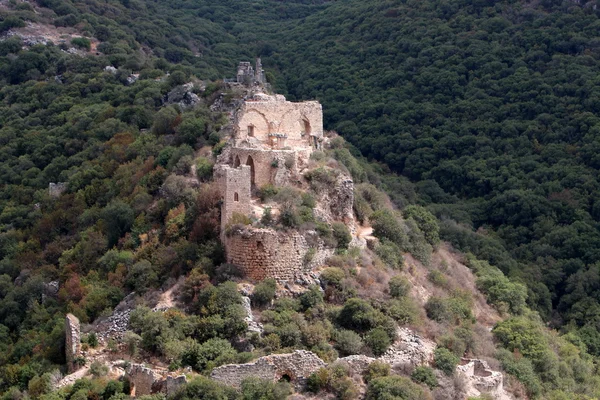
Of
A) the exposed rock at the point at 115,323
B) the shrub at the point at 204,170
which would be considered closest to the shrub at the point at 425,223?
the shrub at the point at 204,170

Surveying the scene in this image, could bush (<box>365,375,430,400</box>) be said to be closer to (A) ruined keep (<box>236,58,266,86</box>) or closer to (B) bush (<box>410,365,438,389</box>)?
(B) bush (<box>410,365,438,389</box>)

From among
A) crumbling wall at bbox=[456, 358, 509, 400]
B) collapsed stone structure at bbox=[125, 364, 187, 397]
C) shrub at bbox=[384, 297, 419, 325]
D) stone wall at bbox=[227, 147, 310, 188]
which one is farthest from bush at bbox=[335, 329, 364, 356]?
stone wall at bbox=[227, 147, 310, 188]

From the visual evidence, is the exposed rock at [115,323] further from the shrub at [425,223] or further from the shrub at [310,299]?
the shrub at [425,223]

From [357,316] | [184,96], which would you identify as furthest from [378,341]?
[184,96]

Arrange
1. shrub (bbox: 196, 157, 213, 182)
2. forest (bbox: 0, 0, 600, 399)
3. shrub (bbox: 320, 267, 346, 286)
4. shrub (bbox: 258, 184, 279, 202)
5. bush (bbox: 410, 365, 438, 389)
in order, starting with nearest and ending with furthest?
bush (bbox: 410, 365, 438, 389) < shrub (bbox: 320, 267, 346, 286) < shrub (bbox: 258, 184, 279, 202) < forest (bbox: 0, 0, 600, 399) < shrub (bbox: 196, 157, 213, 182)

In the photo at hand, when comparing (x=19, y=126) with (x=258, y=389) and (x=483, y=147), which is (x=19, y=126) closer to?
(x=483, y=147)

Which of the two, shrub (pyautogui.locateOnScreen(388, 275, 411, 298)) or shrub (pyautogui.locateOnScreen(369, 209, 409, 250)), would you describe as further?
shrub (pyautogui.locateOnScreen(369, 209, 409, 250))

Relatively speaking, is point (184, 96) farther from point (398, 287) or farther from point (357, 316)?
point (357, 316)

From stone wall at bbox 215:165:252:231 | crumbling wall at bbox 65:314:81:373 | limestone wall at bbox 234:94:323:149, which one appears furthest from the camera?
limestone wall at bbox 234:94:323:149
